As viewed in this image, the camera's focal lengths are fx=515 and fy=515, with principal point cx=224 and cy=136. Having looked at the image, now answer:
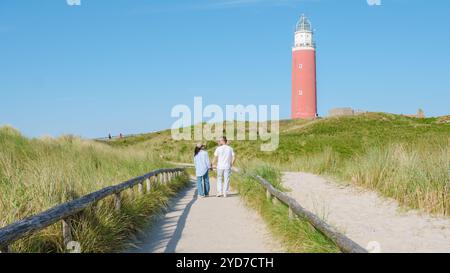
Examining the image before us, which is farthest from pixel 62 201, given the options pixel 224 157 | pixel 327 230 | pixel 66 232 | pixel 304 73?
pixel 304 73

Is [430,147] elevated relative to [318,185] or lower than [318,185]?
elevated

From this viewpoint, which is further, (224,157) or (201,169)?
(201,169)

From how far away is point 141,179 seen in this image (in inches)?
492

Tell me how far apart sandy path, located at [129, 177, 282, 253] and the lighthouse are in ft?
196

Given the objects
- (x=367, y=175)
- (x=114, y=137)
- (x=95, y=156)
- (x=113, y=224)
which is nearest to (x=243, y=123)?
(x=114, y=137)

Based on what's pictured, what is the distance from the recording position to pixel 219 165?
15656mm

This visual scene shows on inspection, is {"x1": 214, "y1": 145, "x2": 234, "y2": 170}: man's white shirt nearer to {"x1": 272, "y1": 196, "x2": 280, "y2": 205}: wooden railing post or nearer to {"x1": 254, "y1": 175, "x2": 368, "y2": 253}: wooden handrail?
{"x1": 272, "y1": 196, "x2": 280, "y2": 205}: wooden railing post

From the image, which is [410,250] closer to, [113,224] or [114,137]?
[113,224]

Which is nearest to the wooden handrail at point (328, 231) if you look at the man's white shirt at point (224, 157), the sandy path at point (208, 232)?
the sandy path at point (208, 232)

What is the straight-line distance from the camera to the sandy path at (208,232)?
8180 millimetres

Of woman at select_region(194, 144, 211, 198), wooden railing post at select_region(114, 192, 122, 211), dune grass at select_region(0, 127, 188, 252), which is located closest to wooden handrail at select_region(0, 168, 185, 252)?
wooden railing post at select_region(114, 192, 122, 211)

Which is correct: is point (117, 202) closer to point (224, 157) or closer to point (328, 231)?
point (328, 231)

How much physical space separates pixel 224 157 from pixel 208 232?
6027 millimetres

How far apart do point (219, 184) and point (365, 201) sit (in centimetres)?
546
